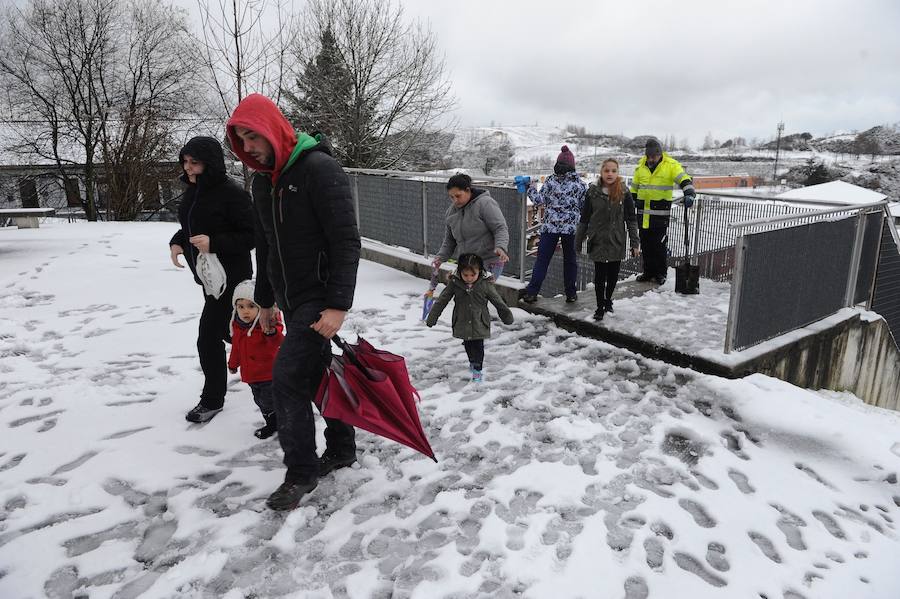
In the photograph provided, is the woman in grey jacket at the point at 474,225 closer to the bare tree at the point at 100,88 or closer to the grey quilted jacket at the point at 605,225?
the grey quilted jacket at the point at 605,225

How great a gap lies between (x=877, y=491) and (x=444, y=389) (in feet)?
9.34

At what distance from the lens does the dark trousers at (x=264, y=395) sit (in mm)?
3818

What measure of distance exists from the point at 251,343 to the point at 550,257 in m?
3.80

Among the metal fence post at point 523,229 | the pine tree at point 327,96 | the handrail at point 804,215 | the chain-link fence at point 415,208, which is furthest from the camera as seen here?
the pine tree at point 327,96

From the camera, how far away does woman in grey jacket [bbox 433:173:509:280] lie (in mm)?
5535

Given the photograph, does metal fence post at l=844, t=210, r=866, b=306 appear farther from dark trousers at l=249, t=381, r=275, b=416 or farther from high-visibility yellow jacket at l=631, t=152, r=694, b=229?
dark trousers at l=249, t=381, r=275, b=416

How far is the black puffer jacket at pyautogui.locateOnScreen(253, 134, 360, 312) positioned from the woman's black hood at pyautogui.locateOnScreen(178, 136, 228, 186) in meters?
0.97

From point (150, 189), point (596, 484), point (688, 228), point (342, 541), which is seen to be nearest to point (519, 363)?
point (596, 484)

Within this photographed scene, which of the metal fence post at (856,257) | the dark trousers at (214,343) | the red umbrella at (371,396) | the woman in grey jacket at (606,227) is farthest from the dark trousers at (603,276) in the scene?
the dark trousers at (214,343)

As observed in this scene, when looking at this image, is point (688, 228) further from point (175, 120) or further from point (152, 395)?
point (175, 120)

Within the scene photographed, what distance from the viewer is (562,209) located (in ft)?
20.7

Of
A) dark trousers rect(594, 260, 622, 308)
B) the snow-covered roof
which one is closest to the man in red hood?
dark trousers rect(594, 260, 622, 308)

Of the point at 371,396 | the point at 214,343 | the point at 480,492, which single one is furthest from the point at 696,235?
the point at 214,343

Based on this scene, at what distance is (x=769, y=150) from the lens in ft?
470
